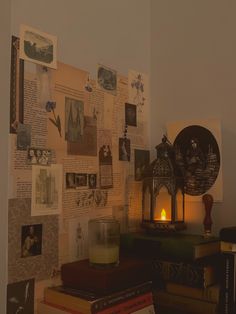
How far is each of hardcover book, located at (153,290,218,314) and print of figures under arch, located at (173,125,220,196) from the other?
309 mm

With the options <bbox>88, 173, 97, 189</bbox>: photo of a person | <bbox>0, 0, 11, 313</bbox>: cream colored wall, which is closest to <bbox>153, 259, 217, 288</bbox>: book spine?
<bbox>88, 173, 97, 189</bbox>: photo of a person

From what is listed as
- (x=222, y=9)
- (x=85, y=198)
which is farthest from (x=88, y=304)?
(x=222, y=9)

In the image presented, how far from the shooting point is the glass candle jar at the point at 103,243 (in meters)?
0.87

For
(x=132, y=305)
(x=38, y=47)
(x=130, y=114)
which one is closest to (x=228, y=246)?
(x=132, y=305)

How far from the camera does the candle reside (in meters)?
0.87

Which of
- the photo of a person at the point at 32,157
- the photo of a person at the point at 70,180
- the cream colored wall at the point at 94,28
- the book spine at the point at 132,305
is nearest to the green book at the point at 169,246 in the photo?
the book spine at the point at 132,305

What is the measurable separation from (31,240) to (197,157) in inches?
21.0

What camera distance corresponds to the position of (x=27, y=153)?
0.85 meters

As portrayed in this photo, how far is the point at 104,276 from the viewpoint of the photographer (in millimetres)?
812

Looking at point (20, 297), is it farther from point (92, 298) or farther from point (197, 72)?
point (197, 72)

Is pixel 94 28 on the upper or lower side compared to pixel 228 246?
upper

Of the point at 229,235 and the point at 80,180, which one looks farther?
the point at 80,180

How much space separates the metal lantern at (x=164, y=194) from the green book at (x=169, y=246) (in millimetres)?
35

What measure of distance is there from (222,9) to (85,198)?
665 mm
